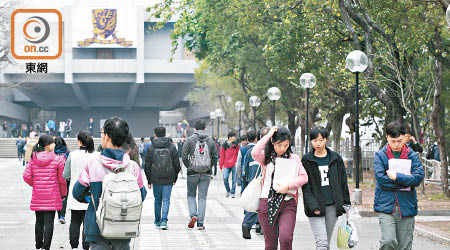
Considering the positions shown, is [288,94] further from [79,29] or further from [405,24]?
[79,29]

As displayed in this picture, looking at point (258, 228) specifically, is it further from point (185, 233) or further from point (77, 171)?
point (77, 171)

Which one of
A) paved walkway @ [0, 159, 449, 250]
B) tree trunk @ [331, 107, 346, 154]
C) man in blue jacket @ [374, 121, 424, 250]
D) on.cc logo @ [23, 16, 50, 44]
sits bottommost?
paved walkway @ [0, 159, 449, 250]

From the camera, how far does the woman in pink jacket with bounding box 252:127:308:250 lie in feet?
23.0

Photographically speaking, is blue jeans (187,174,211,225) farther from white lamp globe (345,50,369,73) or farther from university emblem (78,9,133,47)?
university emblem (78,9,133,47)

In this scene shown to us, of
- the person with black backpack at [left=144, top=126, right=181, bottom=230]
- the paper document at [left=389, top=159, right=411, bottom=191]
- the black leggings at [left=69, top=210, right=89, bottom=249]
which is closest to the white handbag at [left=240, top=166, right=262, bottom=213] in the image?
the paper document at [left=389, top=159, right=411, bottom=191]

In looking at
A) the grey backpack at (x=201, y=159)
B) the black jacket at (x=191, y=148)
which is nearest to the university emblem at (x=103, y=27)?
the black jacket at (x=191, y=148)

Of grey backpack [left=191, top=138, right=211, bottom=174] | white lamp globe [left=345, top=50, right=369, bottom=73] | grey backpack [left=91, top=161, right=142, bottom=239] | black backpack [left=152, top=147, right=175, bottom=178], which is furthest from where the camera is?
white lamp globe [left=345, top=50, right=369, bottom=73]

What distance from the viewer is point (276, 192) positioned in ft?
23.3

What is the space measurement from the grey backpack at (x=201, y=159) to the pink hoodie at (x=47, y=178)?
3.21 metres

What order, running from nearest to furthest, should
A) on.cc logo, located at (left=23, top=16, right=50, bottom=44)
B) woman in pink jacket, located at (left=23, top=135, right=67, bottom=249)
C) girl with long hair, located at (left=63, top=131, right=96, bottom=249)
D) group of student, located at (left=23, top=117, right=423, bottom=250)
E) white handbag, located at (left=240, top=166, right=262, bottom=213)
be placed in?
1. group of student, located at (left=23, top=117, right=423, bottom=250)
2. white handbag, located at (left=240, top=166, right=262, bottom=213)
3. girl with long hair, located at (left=63, top=131, right=96, bottom=249)
4. woman in pink jacket, located at (left=23, top=135, right=67, bottom=249)
5. on.cc logo, located at (left=23, top=16, right=50, bottom=44)

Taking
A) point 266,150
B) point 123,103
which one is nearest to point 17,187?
point 266,150

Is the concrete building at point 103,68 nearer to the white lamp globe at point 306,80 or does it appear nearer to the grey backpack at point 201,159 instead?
the white lamp globe at point 306,80

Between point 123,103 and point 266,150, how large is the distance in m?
68.7

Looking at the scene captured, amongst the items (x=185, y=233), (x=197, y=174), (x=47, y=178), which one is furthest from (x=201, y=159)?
(x=47, y=178)
